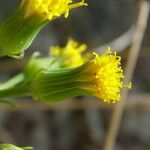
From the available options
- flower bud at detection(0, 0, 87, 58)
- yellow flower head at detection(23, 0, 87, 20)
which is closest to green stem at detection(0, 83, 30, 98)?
flower bud at detection(0, 0, 87, 58)

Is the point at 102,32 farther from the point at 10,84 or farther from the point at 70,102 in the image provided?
the point at 10,84

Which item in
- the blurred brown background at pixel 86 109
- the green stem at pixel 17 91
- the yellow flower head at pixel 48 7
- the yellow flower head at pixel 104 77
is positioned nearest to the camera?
the yellow flower head at pixel 48 7

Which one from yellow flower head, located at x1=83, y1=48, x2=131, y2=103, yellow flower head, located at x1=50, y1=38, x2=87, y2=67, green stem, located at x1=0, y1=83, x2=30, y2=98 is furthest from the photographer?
yellow flower head, located at x1=50, y1=38, x2=87, y2=67

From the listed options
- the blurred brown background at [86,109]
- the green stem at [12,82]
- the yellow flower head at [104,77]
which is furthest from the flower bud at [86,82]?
the blurred brown background at [86,109]

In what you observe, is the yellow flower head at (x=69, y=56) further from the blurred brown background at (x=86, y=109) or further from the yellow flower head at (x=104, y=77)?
the blurred brown background at (x=86, y=109)

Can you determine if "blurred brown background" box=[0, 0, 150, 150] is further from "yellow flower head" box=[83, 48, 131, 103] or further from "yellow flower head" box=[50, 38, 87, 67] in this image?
"yellow flower head" box=[83, 48, 131, 103]

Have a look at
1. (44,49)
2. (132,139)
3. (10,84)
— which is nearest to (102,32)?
(44,49)
